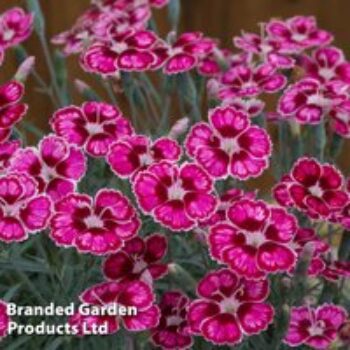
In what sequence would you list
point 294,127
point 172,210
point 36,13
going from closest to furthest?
point 172,210 < point 294,127 < point 36,13

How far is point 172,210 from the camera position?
90 centimetres

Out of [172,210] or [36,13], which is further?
[36,13]

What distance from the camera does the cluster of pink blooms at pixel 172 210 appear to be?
2.91 ft

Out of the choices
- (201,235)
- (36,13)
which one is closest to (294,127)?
(201,235)

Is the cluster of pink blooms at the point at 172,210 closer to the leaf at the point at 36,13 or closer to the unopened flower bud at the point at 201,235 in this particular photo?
the unopened flower bud at the point at 201,235

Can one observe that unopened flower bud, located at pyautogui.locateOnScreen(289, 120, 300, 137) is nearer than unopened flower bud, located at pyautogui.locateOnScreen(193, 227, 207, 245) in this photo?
No

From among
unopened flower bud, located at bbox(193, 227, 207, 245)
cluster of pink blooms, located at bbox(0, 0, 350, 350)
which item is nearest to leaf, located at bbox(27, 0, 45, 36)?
cluster of pink blooms, located at bbox(0, 0, 350, 350)

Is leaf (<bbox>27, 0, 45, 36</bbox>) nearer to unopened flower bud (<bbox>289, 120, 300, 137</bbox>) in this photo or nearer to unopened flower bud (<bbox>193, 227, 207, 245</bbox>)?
unopened flower bud (<bbox>289, 120, 300, 137</bbox>)

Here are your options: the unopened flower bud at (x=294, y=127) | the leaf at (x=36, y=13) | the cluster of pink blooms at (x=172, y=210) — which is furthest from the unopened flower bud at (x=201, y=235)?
the leaf at (x=36, y=13)

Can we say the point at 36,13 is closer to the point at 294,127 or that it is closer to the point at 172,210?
the point at 294,127

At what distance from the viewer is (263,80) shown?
1.22 meters

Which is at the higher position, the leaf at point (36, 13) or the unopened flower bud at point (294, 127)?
the leaf at point (36, 13)

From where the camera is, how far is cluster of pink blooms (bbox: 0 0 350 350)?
888mm

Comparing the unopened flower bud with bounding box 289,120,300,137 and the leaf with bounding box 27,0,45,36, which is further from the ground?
the leaf with bounding box 27,0,45,36
